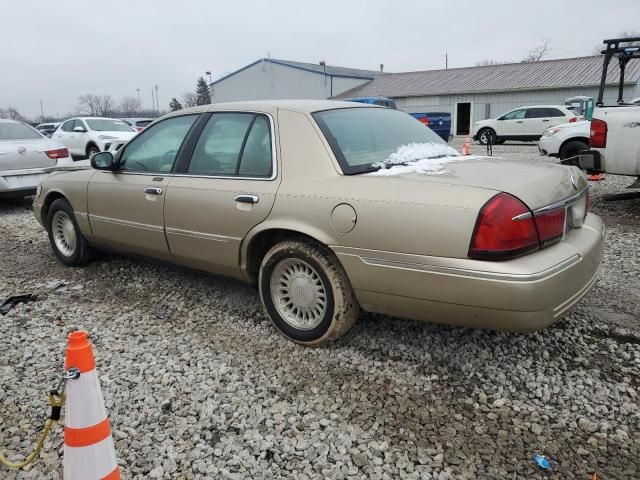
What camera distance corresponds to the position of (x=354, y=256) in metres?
2.81

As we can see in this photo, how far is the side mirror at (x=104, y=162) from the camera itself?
430cm

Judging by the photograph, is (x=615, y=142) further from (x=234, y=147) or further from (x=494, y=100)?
(x=494, y=100)

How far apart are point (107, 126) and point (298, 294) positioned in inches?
550

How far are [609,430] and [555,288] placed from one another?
69cm

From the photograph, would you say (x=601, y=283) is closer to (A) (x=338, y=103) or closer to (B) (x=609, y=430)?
(B) (x=609, y=430)

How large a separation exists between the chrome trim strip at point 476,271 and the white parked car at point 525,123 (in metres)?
19.4

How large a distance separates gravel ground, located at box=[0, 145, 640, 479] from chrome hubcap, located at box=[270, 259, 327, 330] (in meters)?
0.19

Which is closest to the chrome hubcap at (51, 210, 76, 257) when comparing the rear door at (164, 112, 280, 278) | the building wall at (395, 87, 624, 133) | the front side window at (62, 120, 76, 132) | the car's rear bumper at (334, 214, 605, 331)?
the rear door at (164, 112, 280, 278)

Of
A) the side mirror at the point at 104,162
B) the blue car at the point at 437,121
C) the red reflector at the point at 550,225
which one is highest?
the blue car at the point at 437,121

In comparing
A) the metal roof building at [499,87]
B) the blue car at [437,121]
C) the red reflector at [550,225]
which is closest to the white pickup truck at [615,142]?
the red reflector at [550,225]

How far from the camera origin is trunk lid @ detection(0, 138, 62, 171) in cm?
788

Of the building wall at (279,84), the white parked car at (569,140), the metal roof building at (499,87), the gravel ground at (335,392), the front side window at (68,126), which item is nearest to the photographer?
the gravel ground at (335,392)

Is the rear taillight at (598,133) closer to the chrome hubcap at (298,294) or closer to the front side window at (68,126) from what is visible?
the chrome hubcap at (298,294)

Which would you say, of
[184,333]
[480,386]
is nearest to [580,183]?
[480,386]
